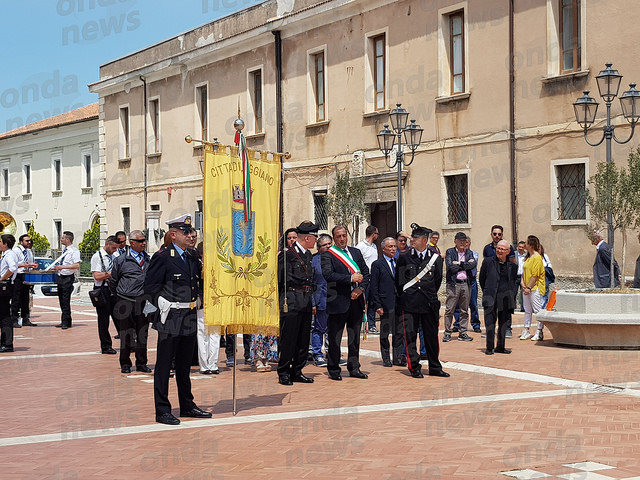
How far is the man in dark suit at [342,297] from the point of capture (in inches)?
440

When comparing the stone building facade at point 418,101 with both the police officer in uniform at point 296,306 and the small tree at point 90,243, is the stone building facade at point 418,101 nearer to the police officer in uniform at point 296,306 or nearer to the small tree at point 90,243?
the police officer in uniform at point 296,306

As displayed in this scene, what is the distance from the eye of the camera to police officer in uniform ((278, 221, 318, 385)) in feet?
35.2

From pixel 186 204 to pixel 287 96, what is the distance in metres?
6.52

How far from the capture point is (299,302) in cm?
1078

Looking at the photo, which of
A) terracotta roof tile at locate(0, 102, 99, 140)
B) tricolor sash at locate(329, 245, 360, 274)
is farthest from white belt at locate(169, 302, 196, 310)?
terracotta roof tile at locate(0, 102, 99, 140)

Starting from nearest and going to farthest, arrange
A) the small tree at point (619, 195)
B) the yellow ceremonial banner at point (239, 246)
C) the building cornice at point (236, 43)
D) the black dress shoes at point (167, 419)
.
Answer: the black dress shoes at point (167, 419) → the yellow ceremonial banner at point (239, 246) → the small tree at point (619, 195) → the building cornice at point (236, 43)

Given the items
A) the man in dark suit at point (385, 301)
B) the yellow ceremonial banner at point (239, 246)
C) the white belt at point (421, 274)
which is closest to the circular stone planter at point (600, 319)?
the man in dark suit at point (385, 301)

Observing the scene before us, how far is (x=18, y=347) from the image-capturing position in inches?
594

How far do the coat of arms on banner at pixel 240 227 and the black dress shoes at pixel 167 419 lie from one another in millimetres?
1702

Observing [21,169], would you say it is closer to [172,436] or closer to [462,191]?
[462,191]

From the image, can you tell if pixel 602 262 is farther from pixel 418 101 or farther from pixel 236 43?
pixel 236 43

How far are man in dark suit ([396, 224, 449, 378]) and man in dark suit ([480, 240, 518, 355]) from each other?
2171 millimetres

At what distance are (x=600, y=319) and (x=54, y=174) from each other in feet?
143

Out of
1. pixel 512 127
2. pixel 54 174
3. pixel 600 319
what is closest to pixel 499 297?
pixel 600 319
